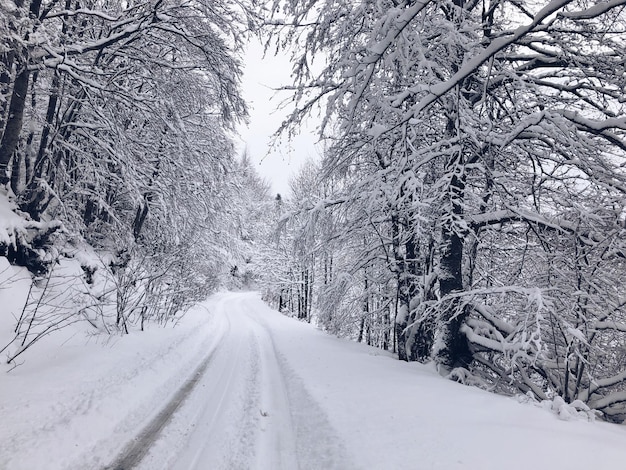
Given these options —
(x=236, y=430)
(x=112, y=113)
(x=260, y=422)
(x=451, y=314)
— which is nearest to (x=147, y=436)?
(x=236, y=430)

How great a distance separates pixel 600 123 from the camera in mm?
4578

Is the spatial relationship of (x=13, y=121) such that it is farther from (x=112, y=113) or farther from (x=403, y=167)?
(x=403, y=167)

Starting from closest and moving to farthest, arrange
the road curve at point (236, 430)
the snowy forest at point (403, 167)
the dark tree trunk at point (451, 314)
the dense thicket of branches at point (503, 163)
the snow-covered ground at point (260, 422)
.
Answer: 1. the snow-covered ground at point (260, 422)
2. the road curve at point (236, 430)
3. the dense thicket of branches at point (503, 163)
4. the snowy forest at point (403, 167)
5. the dark tree trunk at point (451, 314)

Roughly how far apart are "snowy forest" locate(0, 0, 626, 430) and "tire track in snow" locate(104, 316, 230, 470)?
2.02m

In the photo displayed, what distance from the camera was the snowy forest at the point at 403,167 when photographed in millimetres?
4617

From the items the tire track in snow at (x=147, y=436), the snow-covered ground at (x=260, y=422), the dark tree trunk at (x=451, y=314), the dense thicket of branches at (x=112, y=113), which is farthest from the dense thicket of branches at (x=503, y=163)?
the tire track in snow at (x=147, y=436)

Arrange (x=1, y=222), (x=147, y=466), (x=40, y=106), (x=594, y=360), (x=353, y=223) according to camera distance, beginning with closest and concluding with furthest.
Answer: (x=147, y=466) → (x=594, y=360) → (x=1, y=222) → (x=353, y=223) → (x=40, y=106)

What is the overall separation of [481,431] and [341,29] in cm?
492

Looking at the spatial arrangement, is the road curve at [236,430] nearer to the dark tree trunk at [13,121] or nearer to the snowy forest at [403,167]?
the snowy forest at [403,167]

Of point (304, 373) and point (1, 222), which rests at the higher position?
point (1, 222)

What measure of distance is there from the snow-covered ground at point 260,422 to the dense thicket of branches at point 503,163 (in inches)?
37.5

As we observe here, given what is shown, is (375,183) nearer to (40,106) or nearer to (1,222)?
(1,222)

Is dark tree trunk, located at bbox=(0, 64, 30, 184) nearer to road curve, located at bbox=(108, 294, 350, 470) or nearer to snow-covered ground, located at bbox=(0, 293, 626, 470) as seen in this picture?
snow-covered ground, located at bbox=(0, 293, 626, 470)

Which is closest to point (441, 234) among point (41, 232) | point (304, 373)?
point (304, 373)
